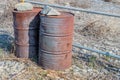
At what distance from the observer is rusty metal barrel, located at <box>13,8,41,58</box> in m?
6.19

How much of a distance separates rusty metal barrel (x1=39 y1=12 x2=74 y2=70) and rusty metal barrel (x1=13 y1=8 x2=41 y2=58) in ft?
1.24

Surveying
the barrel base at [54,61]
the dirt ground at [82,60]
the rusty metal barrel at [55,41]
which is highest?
the rusty metal barrel at [55,41]

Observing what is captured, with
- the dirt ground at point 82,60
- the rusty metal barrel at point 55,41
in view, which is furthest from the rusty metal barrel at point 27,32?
the rusty metal barrel at point 55,41

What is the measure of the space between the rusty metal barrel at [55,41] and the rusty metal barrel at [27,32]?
378 mm

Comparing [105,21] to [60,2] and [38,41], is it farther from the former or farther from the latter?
[60,2]

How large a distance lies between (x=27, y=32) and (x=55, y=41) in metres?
0.77

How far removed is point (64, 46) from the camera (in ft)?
19.3

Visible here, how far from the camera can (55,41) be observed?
228 inches

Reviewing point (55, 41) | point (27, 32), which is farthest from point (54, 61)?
point (27, 32)

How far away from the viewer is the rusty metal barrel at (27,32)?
20.3 ft

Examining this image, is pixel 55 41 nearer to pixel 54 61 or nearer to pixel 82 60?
pixel 54 61

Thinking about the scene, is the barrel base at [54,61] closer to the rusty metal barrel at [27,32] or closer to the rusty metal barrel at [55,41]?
the rusty metal barrel at [55,41]

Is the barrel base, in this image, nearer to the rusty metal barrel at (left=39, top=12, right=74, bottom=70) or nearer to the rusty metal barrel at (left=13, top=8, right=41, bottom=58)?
the rusty metal barrel at (left=39, top=12, right=74, bottom=70)

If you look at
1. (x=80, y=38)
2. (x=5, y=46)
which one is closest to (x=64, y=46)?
(x=5, y=46)
